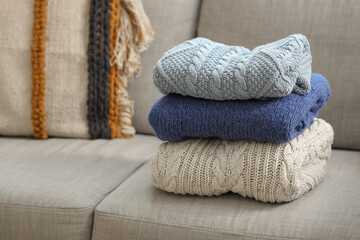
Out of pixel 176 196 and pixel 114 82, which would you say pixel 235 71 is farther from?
pixel 114 82

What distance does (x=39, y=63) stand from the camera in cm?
156

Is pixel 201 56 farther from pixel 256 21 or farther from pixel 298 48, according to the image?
pixel 256 21

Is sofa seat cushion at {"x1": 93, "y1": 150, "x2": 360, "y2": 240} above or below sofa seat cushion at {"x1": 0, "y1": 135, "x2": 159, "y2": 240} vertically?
above

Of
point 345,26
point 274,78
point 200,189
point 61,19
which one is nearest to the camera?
point 274,78

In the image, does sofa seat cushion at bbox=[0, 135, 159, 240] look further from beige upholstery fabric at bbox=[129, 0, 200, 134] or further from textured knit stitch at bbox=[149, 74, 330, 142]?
textured knit stitch at bbox=[149, 74, 330, 142]

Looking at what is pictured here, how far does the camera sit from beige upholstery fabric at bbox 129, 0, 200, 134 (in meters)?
1.63

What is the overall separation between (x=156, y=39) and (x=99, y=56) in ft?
0.66

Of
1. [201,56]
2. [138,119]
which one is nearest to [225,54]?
[201,56]

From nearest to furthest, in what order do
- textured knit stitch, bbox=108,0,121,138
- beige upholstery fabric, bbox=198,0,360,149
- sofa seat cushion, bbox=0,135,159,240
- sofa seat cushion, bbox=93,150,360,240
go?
sofa seat cushion, bbox=93,150,360,240, sofa seat cushion, bbox=0,135,159,240, beige upholstery fabric, bbox=198,0,360,149, textured knit stitch, bbox=108,0,121,138

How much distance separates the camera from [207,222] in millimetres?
1031

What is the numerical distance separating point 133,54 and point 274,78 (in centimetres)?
69

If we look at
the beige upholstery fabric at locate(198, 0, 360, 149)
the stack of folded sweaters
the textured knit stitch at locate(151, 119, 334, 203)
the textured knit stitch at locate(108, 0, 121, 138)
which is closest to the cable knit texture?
the stack of folded sweaters

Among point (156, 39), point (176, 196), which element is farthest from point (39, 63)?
point (176, 196)

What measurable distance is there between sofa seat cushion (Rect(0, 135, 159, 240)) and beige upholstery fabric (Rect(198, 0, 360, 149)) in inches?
18.2
